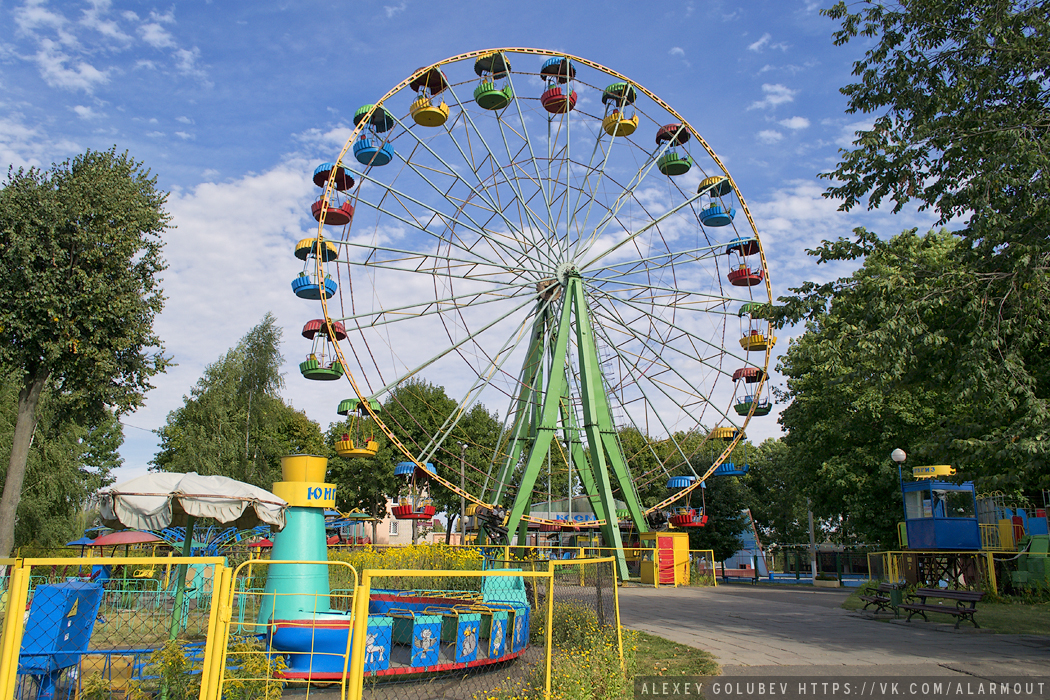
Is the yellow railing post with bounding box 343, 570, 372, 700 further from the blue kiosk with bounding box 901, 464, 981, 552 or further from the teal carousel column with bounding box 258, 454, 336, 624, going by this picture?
the blue kiosk with bounding box 901, 464, 981, 552

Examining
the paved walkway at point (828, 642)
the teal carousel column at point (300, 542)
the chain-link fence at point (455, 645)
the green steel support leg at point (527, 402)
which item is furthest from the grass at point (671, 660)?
the green steel support leg at point (527, 402)

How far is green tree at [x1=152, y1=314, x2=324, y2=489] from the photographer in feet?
115

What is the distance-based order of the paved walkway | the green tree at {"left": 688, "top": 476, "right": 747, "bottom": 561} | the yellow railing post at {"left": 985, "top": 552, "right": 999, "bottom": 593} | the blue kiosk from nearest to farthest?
the paved walkway
the yellow railing post at {"left": 985, "top": 552, "right": 999, "bottom": 593}
the blue kiosk
the green tree at {"left": 688, "top": 476, "right": 747, "bottom": 561}

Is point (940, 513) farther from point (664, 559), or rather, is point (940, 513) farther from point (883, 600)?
point (664, 559)

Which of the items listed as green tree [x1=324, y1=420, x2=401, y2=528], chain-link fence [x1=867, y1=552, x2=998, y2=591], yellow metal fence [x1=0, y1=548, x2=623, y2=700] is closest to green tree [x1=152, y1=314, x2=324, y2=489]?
green tree [x1=324, y1=420, x2=401, y2=528]

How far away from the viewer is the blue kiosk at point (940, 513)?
17.3m

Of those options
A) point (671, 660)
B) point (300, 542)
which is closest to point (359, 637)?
point (671, 660)

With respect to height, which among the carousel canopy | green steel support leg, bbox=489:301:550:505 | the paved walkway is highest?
green steel support leg, bbox=489:301:550:505

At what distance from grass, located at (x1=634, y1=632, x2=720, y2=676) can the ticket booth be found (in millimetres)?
14089

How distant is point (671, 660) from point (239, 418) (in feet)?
106

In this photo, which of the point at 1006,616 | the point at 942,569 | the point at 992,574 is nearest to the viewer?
the point at 1006,616

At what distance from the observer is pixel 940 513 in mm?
17766

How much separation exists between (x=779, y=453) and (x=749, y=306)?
2482cm

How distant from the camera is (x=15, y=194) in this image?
1634cm
